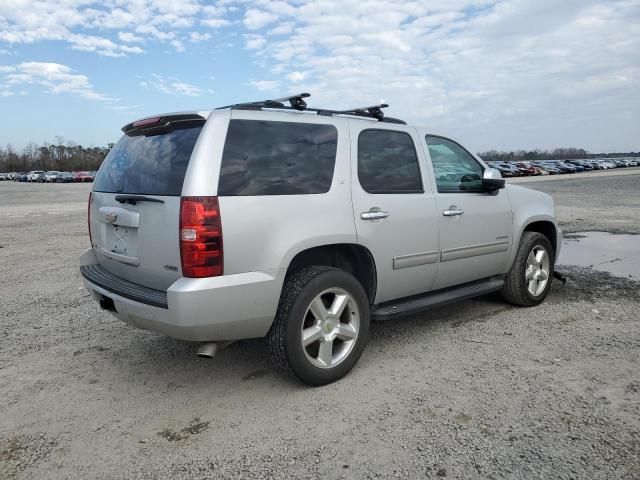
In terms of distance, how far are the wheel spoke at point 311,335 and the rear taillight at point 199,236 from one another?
816 millimetres

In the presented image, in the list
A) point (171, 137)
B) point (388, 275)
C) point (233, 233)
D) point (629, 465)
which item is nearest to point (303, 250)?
point (233, 233)

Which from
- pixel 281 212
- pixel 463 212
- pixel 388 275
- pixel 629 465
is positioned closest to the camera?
pixel 629 465

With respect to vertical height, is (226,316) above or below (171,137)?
below

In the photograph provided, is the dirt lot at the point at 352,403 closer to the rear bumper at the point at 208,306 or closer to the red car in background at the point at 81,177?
the rear bumper at the point at 208,306

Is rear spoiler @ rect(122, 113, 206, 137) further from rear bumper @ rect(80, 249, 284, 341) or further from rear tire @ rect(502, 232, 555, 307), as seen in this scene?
rear tire @ rect(502, 232, 555, 307)

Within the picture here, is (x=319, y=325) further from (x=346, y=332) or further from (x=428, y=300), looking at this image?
(x=428, y=300)

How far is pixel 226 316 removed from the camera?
3.17m

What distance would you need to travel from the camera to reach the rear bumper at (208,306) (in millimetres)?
3055

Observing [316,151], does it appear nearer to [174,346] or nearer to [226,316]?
[226,316]

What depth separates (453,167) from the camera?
477 centimetres

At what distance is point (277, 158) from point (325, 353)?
1.38m

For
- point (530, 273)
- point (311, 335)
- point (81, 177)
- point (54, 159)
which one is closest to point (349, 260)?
point (311, 335)

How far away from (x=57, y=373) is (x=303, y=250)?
221cm

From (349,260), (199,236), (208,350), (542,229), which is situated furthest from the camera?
(542,229)
